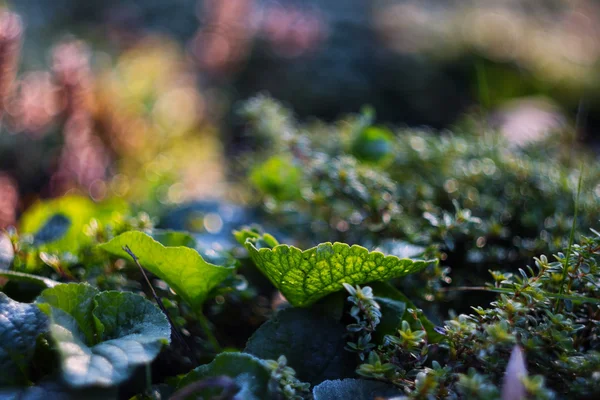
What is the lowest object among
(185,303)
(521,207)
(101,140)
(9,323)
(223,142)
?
(223,142)

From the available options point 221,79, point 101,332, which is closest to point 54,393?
point 101,332

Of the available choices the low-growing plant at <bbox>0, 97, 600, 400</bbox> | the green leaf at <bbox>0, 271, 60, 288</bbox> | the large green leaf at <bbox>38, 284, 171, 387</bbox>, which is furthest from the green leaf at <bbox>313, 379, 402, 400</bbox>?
the green leaf at <bbox>0, 271, 60, 288</bbox>

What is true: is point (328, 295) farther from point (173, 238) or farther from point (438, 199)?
point (438, 199)

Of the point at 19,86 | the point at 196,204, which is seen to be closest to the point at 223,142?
the point at 19,86

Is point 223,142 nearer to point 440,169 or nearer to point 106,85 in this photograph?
point 106,85

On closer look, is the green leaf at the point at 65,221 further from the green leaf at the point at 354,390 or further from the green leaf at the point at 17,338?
the green leaf at the point at 354,390
